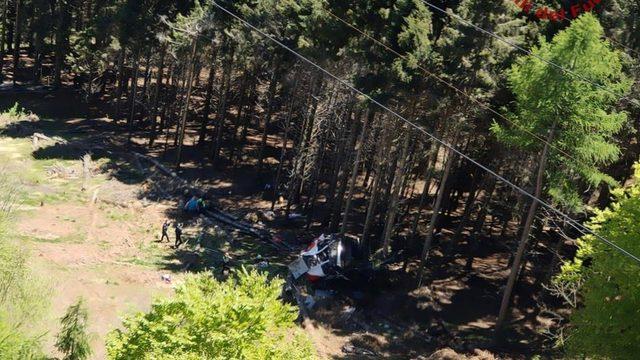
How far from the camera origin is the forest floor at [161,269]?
71.7 feet

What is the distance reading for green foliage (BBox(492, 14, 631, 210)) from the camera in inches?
744

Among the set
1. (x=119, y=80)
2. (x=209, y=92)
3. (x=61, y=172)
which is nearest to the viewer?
(x=61, y=172)

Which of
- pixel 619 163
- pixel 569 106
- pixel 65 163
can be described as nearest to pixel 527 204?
pixel 619 163

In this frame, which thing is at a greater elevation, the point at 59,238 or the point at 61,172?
the point at 59,238

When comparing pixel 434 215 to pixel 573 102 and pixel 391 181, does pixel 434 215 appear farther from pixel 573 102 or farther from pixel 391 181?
pixel 391 181

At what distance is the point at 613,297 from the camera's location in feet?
52.1

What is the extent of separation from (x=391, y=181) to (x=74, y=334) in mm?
21676

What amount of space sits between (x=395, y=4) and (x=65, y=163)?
2328 centimetres

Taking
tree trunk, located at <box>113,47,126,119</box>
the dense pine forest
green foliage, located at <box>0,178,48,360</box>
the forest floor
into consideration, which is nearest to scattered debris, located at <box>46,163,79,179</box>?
the forest floor

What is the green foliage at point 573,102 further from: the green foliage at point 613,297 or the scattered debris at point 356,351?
the scattered debris at point 356,351

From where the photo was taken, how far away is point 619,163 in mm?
26016

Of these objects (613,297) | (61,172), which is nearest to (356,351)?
(613,297)

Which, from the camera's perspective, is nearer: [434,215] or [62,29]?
[434,215]

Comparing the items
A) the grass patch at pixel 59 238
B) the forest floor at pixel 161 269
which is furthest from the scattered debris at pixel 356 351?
→ the grass patch at pixel 59 238
